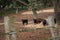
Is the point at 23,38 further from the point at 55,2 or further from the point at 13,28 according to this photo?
the point at 13,28

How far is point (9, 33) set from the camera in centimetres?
471

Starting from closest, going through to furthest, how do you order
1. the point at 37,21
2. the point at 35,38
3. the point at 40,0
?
the point at 35,38, the point at 40,0, the point at 37,21

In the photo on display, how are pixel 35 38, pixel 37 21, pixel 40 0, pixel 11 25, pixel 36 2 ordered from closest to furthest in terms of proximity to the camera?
1. pixel 11 25
2. pixel 35 38
3. pixel 40 0
4. pixel 36 2
5. pixel 37 21

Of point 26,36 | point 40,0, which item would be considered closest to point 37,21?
point 40,0

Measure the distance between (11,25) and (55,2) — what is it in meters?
5.97

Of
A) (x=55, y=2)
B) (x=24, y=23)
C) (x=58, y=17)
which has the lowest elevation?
(x=24, y=23)

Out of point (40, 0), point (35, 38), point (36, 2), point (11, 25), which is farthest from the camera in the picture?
point (36, 2)

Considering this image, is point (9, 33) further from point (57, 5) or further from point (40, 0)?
point (40, 0)

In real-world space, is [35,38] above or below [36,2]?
below

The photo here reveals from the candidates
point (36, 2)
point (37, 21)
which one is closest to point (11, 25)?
point (36, 2)

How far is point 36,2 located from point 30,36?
11.0 ft

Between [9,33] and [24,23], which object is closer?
[9,33]

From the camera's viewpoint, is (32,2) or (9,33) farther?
(32,2)

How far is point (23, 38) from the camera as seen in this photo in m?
10.3
